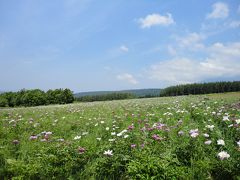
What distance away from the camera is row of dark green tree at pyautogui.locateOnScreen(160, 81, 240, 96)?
112m

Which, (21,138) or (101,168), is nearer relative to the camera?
(101,168)

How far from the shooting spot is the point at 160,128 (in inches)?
200

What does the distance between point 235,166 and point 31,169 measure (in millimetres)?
3337

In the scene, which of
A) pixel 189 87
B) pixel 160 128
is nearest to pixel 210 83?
pixel 189 87

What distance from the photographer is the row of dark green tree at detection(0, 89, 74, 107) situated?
7448 centimetres

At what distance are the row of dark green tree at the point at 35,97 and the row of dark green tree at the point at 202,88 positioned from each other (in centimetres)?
5363

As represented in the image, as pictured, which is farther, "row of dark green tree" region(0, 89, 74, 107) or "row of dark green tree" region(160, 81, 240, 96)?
"row of dark green tree" region(160, 81, 240, 96)

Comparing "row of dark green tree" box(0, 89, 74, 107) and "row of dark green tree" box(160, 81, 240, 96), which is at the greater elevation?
"row of dark green tree" box(160, 81, 240, 96)

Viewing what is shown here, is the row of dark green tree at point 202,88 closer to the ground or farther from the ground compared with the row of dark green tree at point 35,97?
farther from the ground

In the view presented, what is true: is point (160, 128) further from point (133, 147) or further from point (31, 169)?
point (31, 169)

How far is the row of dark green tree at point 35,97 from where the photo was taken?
74.5 metres

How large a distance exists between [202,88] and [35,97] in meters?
88.6

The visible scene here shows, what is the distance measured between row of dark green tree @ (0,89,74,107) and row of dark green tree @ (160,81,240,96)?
53627mm

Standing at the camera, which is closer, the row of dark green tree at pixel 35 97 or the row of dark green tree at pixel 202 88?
the row of dark green tree at pixel 35 97
